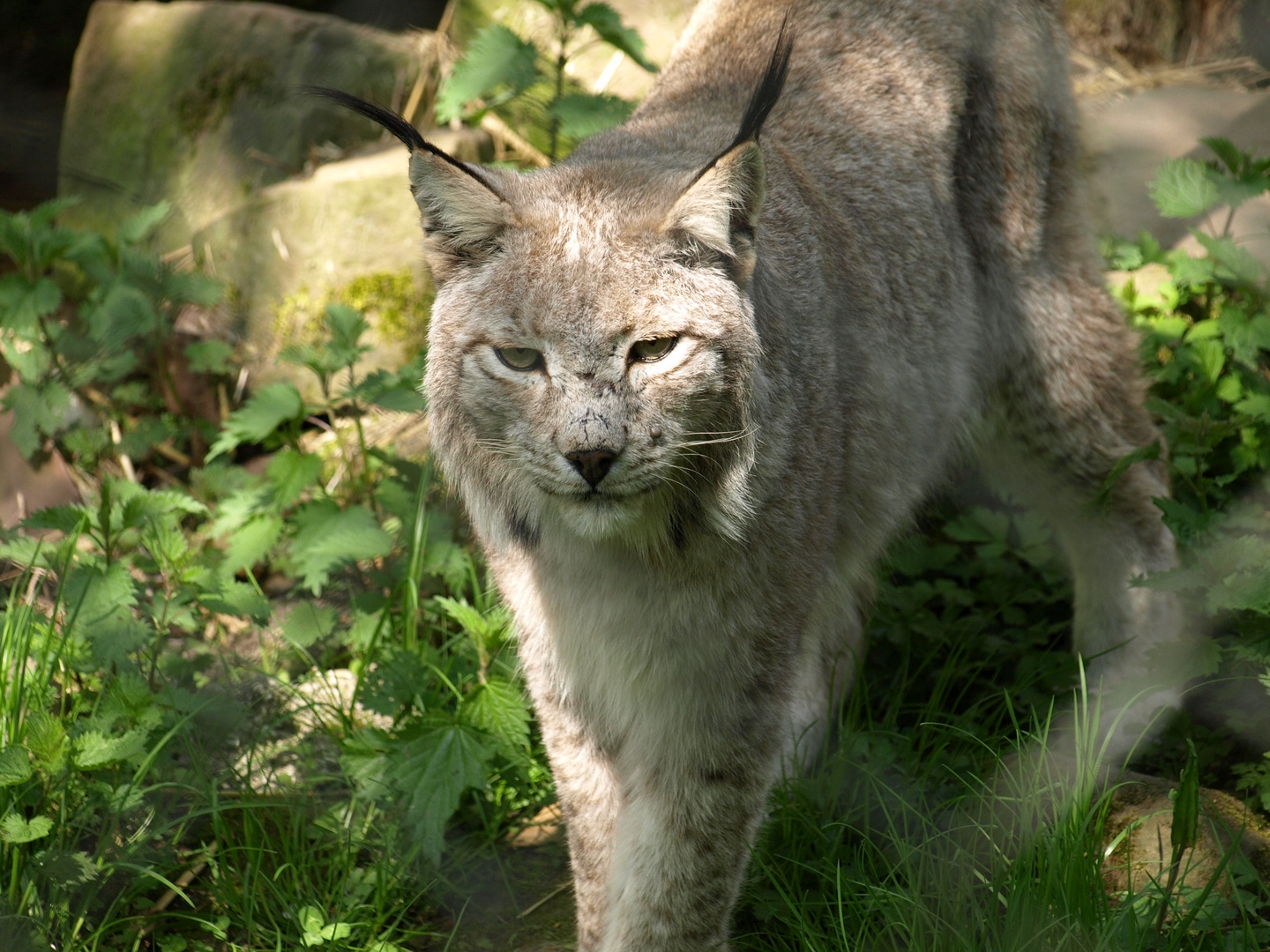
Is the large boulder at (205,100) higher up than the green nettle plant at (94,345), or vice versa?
the large boulder at (205,100)

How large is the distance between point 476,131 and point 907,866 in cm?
361

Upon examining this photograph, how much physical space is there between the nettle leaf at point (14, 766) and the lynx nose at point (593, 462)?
1.55 m

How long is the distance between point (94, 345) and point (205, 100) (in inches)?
65.0

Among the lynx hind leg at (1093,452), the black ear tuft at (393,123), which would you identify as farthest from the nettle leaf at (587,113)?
the black ear tuft at (393,123)

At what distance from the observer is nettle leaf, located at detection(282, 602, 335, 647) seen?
3.43 m

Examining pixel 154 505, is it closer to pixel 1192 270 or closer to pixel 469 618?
pixel 469 618

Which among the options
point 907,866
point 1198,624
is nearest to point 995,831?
point 907,866

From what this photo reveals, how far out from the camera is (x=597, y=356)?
2.02 m

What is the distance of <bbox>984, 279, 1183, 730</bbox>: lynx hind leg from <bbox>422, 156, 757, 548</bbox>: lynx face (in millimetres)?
1509

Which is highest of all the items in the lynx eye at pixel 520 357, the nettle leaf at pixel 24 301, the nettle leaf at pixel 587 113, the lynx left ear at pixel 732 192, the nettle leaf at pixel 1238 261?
the lynx left ear at pixel 732 192

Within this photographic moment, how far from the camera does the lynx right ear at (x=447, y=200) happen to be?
210cm

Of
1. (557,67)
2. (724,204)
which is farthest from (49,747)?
(557,67)

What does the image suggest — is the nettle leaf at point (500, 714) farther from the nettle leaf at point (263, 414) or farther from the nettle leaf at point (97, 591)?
the nettle leaf at point (263, 414)

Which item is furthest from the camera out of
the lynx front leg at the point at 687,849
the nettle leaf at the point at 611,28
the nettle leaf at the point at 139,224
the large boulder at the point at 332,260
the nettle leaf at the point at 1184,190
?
the large boulder at the point at 332,260
